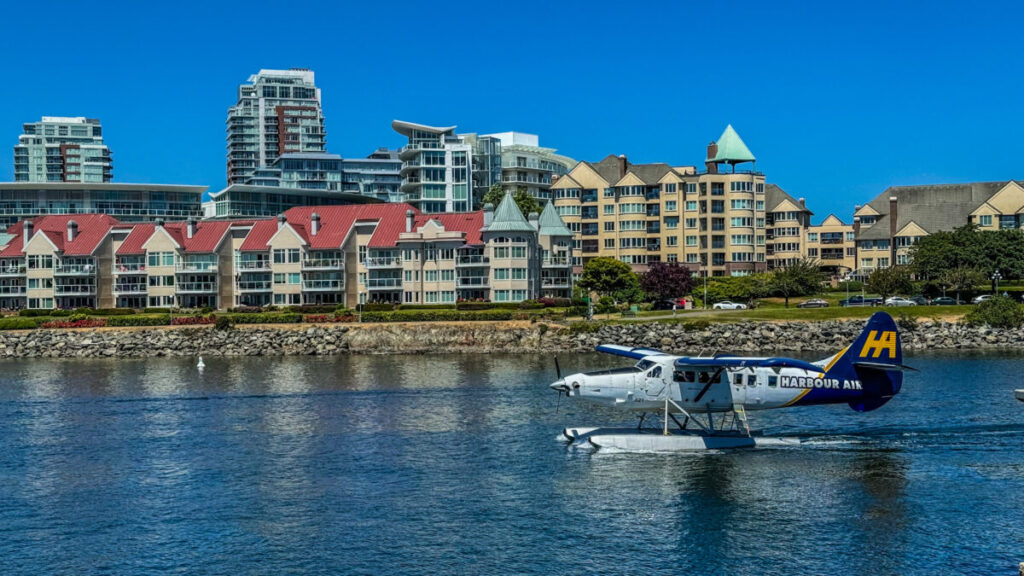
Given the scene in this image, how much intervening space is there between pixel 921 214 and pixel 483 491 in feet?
452

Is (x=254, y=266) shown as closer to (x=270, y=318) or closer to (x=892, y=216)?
(x=270, y=318)

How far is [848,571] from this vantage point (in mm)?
34000

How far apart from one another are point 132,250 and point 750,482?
374 feet

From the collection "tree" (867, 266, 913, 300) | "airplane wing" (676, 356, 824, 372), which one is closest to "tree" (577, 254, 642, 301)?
"tree" (867, 266, 913, 300)

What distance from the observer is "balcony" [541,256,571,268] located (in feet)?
427

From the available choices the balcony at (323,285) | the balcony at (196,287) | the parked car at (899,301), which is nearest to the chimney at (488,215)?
the balcony at (323,285)

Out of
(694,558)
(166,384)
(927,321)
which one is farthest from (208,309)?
(694,558)

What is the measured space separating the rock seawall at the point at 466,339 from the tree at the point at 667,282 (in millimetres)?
26672

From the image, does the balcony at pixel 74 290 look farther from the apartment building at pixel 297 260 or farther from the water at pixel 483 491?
the water at pixel 483 491

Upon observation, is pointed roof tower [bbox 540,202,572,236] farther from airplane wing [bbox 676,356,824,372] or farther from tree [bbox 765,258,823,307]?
airplane wing [bbox 676,356,824,372]

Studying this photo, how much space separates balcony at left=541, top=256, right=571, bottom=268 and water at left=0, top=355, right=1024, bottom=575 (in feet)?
199

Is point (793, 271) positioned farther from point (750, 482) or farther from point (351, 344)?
point (750, 482)

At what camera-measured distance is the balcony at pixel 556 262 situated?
130m

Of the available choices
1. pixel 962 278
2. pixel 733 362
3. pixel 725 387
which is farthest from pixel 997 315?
pixel 733 362
